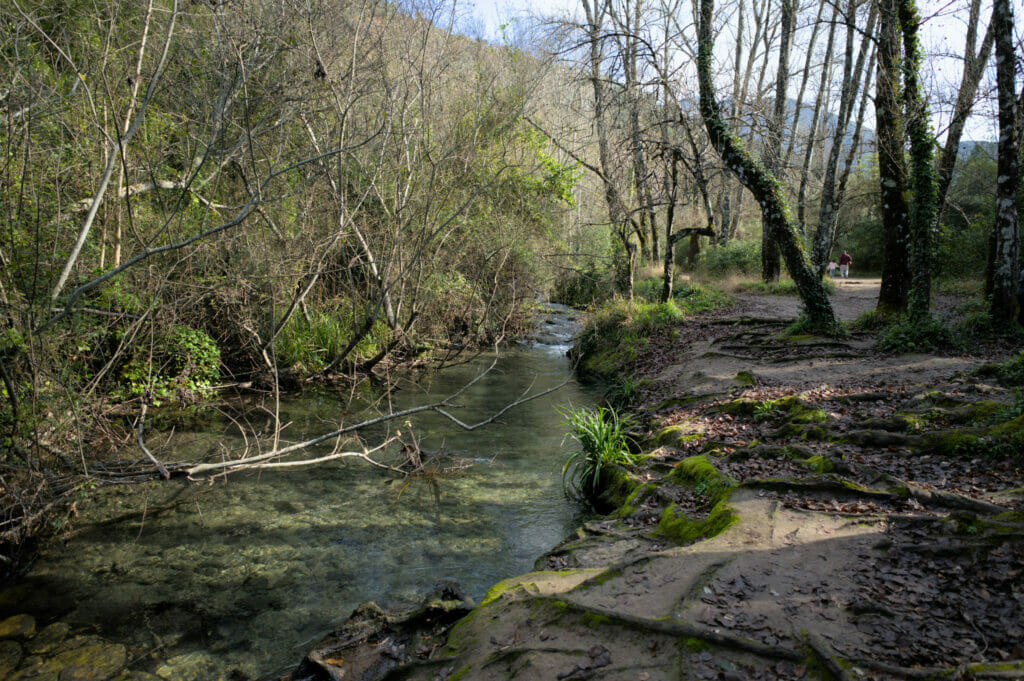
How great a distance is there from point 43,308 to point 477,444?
601 cm

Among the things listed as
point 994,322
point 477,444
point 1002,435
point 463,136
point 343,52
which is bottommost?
point 477,444

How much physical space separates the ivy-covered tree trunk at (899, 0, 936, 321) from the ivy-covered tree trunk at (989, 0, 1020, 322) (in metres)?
0.88

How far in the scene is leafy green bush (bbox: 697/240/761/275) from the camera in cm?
2295

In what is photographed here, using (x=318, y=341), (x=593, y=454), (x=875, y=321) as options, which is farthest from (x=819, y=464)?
(x=318, y=341)

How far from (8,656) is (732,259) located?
2369 centimetres

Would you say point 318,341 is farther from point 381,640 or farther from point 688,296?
point 688,296

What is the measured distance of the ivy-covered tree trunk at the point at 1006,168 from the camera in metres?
8.59

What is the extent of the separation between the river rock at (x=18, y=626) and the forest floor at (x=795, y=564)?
269 cm

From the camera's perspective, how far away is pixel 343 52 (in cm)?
1065

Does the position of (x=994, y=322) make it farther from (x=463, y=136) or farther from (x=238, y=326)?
(x=238, y=326)

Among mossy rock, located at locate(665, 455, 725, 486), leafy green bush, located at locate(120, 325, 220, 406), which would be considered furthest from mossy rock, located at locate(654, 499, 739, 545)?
leafy green bush, located at locate(120, 325, 220, 406)

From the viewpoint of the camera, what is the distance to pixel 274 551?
20.6 ft

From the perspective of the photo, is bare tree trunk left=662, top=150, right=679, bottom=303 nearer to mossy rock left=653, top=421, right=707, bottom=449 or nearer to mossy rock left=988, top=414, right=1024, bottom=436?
mossy rock left=653, top=421, right=707, bottom=449

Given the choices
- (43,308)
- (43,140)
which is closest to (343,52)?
(43,140)
